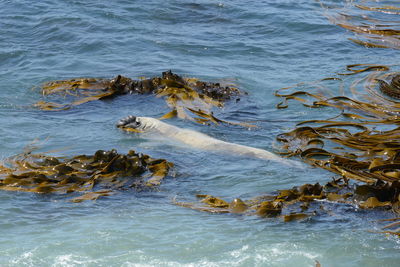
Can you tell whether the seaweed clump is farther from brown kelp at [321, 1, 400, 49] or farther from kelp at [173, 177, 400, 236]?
brown kelp at [321, 1, 400, 49]

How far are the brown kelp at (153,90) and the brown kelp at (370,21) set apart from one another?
3552 millimetres

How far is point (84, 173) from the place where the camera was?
625cm

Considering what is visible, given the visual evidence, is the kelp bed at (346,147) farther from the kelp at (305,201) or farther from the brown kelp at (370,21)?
the brown kelp at (370,21)

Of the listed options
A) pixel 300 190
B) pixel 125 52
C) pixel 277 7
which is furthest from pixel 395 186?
pixel 277 7

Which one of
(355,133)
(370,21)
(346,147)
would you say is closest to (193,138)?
(346,147)

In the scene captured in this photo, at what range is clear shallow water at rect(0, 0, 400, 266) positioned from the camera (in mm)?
4816

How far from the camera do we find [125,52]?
1118 cm

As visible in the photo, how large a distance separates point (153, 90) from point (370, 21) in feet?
18.2

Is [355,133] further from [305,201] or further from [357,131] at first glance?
[305,201]

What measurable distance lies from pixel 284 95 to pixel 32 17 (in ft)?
19.9

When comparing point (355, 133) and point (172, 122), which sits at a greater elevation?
point (355, 133)

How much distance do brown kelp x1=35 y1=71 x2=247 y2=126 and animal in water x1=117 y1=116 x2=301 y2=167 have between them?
0.74 meters

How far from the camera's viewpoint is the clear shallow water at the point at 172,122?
4.82 meters

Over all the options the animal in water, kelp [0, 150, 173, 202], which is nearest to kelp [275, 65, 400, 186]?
the animal in water
